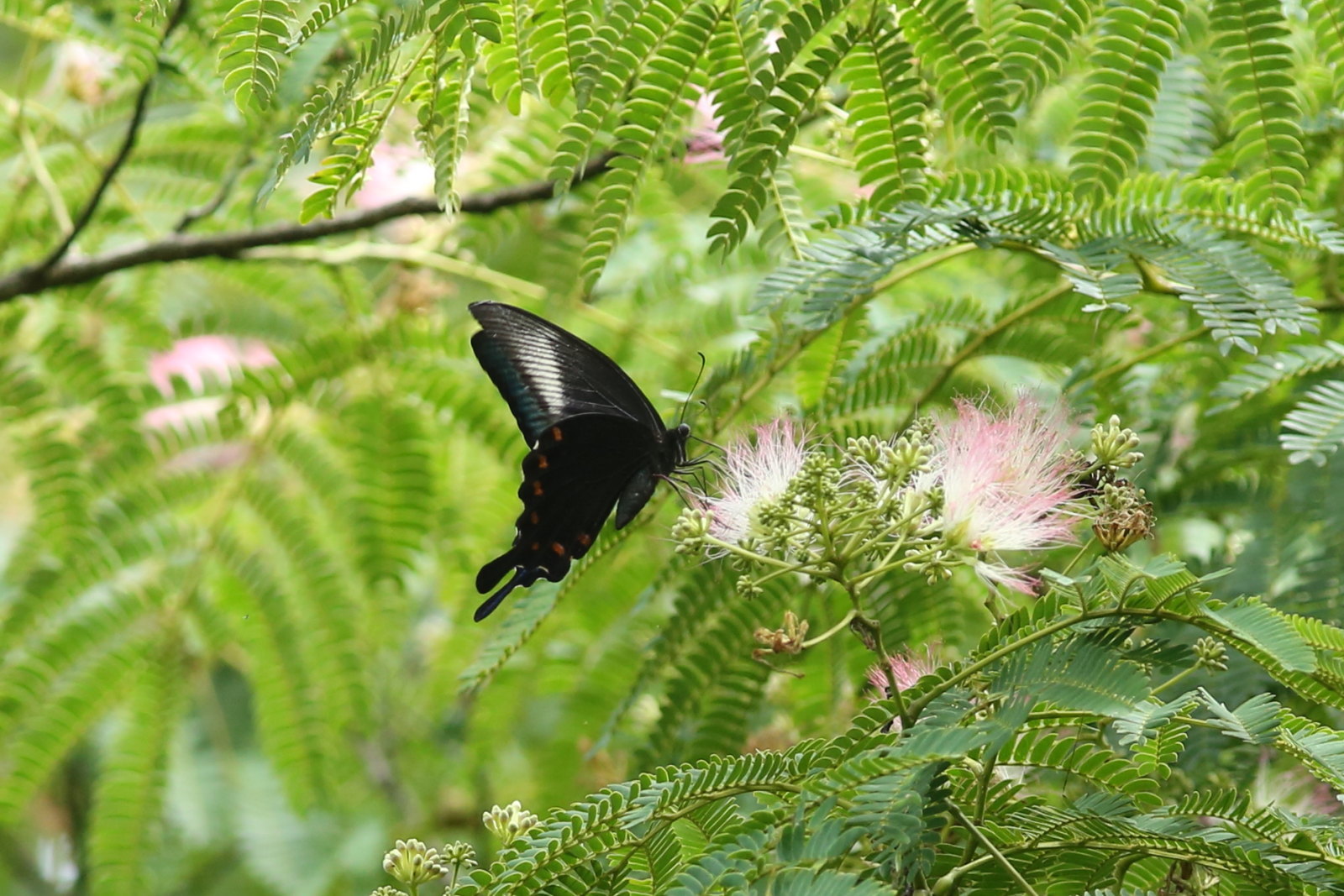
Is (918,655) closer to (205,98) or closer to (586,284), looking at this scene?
(586,284)

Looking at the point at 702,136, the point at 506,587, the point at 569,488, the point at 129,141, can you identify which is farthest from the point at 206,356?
the point at 569,488

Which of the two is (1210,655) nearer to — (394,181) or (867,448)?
(867,448)

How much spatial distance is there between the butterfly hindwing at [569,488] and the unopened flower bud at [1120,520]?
2.72 ft

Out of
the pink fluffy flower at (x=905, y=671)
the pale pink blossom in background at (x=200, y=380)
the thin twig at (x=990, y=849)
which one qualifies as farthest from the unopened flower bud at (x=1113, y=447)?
the pale pink blossom in background at (x=200, y=380)

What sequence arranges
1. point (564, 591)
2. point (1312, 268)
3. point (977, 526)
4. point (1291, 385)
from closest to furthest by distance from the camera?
point (977, 526), point (564, 591), point (1291, 385), point (1312, 268)

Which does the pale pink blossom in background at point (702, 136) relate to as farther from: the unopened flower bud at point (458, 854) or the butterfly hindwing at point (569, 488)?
the unopened flower bud at point (458, 854)

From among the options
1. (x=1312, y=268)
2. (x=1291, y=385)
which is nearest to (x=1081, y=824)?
(x=1291, y=385)

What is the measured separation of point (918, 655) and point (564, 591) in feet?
1.99

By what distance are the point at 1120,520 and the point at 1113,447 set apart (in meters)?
0.10

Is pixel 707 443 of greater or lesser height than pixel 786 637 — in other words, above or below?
below

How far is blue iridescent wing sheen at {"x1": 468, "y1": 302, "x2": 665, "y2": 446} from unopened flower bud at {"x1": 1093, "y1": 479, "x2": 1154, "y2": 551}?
832 mm

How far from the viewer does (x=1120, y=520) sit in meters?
1.49

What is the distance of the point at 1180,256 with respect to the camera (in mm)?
1899

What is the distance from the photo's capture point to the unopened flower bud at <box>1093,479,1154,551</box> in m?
1.48
